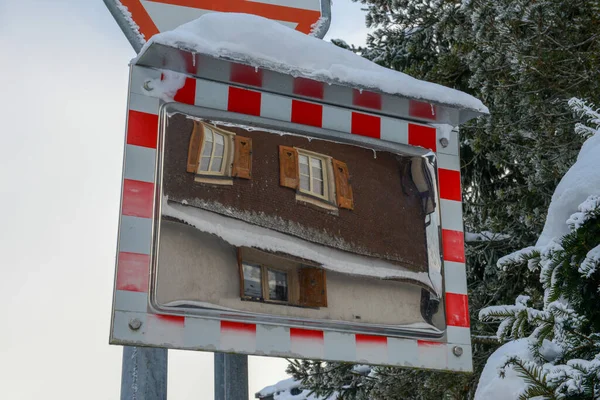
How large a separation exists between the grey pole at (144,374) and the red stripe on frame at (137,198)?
0.55 m

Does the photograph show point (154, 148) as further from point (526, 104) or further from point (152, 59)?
point (526, 104)

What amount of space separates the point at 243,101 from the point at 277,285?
0.71m

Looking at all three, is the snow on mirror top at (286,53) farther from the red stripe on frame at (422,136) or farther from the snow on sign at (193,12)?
the snow on sign at (193,12)

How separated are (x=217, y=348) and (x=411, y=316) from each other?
0.82m

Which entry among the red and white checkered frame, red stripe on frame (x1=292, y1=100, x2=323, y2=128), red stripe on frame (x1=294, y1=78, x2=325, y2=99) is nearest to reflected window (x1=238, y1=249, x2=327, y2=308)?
the red and white checkered frame

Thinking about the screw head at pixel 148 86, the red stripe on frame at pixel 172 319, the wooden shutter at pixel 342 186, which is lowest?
the red stripe on frame at pixel 172 319

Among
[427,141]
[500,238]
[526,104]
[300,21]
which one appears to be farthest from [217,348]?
[500,238]

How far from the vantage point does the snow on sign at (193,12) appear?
3762 millimetres

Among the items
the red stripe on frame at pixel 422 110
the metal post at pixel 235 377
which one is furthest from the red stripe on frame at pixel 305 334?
the red stripe on frame at pixel 422 110

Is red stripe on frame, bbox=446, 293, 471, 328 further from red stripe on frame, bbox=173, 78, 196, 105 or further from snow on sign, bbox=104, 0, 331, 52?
snow on sign, bbox=104, 0, 331, 52

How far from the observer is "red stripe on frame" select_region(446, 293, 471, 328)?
3.30m

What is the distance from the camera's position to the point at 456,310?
3.33 metres

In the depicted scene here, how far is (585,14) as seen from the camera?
7.30 m

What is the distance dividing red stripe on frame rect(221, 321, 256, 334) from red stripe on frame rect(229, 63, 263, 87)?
917mm
